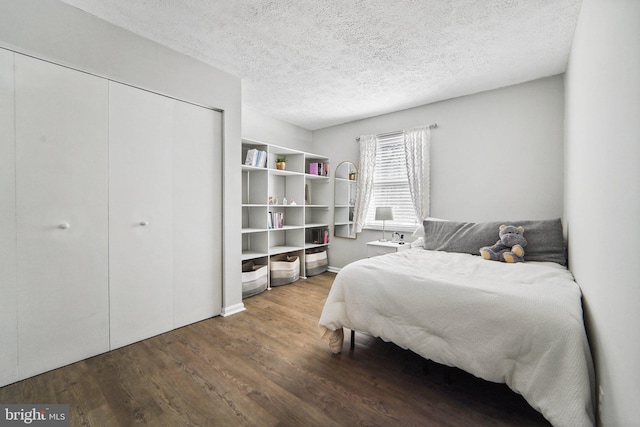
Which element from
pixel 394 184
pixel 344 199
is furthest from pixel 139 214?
pixel 394 184

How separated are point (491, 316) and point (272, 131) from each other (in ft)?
12.7

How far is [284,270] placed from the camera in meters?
3.94

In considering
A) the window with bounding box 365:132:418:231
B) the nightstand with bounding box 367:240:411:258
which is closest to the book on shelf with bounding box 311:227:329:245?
the window with bounding box 365:132:418:231

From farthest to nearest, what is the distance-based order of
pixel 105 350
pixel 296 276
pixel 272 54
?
pixel 296 276
pixel 272 54
pixel 105 350

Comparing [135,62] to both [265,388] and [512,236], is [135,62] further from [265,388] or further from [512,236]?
[512,236]

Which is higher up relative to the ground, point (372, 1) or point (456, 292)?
point (372, 1)

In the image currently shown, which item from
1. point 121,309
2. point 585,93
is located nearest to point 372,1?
point 585,93

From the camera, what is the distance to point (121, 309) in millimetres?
2201

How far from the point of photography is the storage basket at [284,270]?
12.7 feet

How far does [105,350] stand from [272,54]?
2894mm

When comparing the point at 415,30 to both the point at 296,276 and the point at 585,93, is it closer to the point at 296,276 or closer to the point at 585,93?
the point at 585,93

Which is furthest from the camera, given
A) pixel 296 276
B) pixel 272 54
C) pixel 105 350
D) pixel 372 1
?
pixel 296 276

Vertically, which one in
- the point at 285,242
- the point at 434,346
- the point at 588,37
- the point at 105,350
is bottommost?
the point at 105,350

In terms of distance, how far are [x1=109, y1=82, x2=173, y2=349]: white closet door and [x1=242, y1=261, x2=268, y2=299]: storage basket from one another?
0.96 m
